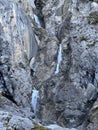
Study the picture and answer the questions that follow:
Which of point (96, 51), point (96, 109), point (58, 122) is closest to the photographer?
point (96, 109)

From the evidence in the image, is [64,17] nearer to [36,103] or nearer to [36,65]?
[36,65]

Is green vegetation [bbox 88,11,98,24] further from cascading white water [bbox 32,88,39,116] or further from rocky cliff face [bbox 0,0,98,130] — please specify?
cascading white water [bbox 32,88,39,116]

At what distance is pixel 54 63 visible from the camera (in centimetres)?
4753

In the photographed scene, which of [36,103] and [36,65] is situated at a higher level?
[36,65]

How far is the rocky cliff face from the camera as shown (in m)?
→ 39.5

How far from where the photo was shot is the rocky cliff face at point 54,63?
39.5m

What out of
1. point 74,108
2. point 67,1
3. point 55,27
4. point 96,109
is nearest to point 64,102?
point 74,108

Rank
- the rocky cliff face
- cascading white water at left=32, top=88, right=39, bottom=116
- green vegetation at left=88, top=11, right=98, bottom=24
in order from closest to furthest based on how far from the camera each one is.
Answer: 1. the rocky cliff face
2. cascading white water at left=32, top=88, right=39, bottom=116
3. green vegetation at left=88, top=11, right=98, bottom=24

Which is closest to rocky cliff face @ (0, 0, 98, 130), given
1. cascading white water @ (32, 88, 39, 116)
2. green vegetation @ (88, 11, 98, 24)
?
green vegetation @ (88, 11, 98, 24)

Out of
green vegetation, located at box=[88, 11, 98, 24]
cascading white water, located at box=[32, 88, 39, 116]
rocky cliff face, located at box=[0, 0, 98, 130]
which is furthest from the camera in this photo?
green vegetation, located at box=[88, 11, 98, 24]

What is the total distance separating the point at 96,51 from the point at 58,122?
11153mm

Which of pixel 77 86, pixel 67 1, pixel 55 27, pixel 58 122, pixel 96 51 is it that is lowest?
pixel 58 122

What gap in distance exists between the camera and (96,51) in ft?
146

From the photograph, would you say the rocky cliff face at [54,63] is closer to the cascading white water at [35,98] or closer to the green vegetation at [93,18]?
the green vegetation at [93,18]
